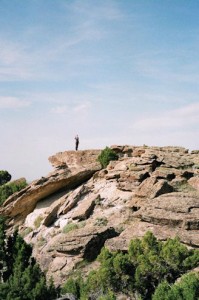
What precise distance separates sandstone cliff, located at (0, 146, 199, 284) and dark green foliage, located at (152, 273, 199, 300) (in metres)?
6.09

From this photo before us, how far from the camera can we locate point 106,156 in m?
51.7

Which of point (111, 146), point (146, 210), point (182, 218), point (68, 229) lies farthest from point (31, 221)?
point (182, 218)

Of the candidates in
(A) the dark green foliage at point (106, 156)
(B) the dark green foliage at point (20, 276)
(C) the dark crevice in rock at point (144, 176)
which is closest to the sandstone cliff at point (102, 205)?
(C) the dark crevice in rock at point (144, 176)

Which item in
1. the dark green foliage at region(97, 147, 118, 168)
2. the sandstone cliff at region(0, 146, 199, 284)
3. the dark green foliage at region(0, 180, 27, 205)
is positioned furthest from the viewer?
the dark green foliage at region(0, 180, 27, 205)

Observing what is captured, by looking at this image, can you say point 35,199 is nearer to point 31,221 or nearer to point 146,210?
point 31,221

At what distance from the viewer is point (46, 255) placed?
127 ft

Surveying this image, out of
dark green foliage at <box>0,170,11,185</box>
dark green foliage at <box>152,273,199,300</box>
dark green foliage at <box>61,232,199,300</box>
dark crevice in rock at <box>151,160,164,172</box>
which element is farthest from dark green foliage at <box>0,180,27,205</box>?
dark green foliage at <box>152,273,199,300</box>

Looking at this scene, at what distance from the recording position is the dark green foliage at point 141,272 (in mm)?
29625

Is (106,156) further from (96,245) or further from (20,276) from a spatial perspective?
(20,276)

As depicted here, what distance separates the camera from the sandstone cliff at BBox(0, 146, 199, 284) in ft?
117

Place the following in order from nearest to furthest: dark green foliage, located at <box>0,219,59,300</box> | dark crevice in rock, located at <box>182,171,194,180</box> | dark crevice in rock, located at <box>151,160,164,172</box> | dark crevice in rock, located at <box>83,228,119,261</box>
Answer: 1. dark green foliage, located at <box>0,219,59,300</box>
2. dark crevice in rock, located at <box>83,228,119,261</box>
3. dark crevice in rock, located at <box>182,171,194,180</box>
4. dark crevice in rock, located at <box>151,160,164,172</box>

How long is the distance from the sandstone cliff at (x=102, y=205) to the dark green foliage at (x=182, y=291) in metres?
6.09

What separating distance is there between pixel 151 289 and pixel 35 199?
25.2 metres

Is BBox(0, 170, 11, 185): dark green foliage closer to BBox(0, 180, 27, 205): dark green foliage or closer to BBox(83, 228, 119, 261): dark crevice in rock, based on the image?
BBox(0, 180, 27, 205): dark green foliage
